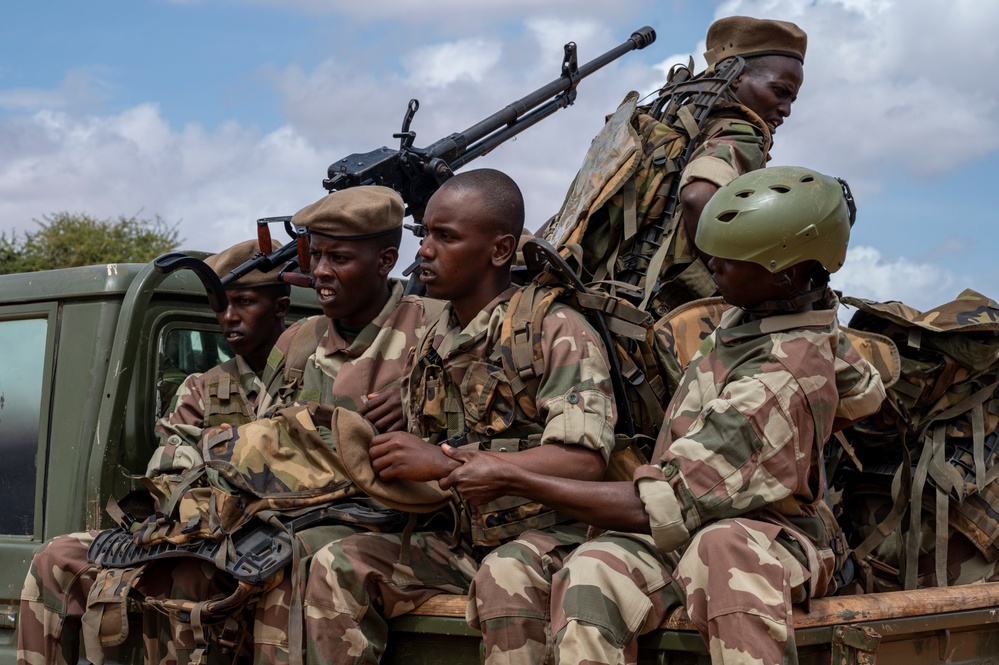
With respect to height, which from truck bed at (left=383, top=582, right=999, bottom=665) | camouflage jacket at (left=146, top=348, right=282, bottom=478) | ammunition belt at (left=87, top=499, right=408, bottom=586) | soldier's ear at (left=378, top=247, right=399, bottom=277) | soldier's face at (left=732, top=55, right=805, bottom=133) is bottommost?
truck bed at (left=383, top=582, right=999, bottom=665)

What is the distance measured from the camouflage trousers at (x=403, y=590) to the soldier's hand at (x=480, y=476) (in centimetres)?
15

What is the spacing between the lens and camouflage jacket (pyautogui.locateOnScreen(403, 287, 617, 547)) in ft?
10.1

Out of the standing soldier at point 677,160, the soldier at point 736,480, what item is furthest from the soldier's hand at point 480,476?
the standing soldier at point 677,160

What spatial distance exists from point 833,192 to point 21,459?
266 centimetres

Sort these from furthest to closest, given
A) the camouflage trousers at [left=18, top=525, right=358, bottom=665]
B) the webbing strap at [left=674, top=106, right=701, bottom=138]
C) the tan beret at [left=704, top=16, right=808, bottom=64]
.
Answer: the tan beret at [left=704, top=16, right=808, bottom=64]
the webbing strap at [left=674, top=106, right=701, bottom=138]
the camouflage trousers at [left=18, top=525, right=358, bottom=665]

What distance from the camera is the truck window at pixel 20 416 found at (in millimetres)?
3918

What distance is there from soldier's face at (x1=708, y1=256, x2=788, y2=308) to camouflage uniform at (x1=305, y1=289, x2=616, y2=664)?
0.39 metres

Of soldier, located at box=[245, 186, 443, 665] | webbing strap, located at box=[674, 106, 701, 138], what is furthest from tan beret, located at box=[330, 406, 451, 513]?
webbing strap, located at box=[674, 106, 701, 138]

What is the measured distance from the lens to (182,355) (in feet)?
13.9

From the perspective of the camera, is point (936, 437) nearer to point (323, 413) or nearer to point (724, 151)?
point (724, 151)

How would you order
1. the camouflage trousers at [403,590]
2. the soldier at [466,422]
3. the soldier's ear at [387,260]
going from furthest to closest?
the soldier's ear at [387,260] < the soldier at [466,422] < the camouflage trousers at [403,590]

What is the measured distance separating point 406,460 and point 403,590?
42 centimetres

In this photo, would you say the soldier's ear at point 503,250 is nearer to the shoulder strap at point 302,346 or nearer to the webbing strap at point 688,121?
the shoulder strap at point 302,346

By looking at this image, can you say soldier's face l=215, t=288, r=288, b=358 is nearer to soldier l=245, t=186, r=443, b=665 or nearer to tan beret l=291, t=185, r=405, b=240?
soldier l=245, t=186, r=443, b=665
